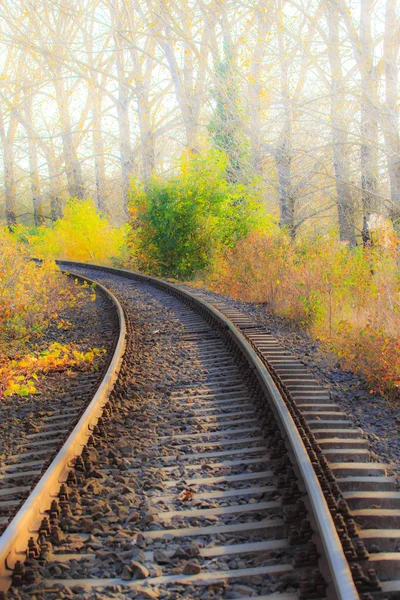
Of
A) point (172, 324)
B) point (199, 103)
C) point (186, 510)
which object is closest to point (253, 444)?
point (186, 510)

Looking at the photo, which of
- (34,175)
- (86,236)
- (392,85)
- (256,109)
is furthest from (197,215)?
(34,175)

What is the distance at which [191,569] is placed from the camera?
9.89 ft

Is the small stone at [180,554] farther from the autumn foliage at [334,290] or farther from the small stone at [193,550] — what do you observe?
the autumn foliage at [334,290]

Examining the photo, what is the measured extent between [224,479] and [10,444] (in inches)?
77.5

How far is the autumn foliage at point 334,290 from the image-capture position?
6684 millimetres

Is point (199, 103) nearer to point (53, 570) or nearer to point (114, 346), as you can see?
point (114, 346)

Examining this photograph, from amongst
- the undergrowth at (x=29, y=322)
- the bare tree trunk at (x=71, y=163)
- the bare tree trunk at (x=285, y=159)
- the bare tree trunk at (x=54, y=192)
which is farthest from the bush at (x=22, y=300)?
the bare tree trunk at (x=54, y=192)

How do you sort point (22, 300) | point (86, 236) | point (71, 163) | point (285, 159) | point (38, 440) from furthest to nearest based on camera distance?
point (71, 163)
point (86, 236)
point (285, 159)
point (22, 300)
point (38, 440)

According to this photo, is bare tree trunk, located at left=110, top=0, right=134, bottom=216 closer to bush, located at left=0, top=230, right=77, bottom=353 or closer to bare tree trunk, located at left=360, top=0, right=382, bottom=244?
bare tree trunk, located at left=360, top=0, right=382, bottom=244

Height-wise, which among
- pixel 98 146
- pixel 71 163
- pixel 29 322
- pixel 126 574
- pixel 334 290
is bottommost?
pixel 126 574

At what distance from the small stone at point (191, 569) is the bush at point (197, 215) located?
48.0 ft

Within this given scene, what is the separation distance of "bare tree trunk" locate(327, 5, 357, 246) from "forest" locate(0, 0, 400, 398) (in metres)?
0.05

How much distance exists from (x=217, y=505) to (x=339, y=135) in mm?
14130

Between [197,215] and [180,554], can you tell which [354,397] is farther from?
[197,215]
